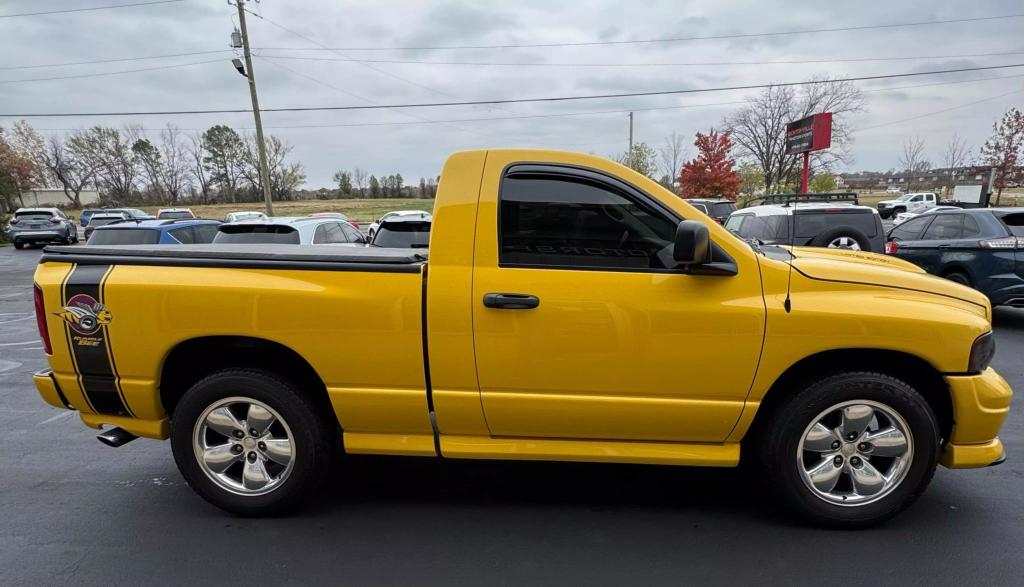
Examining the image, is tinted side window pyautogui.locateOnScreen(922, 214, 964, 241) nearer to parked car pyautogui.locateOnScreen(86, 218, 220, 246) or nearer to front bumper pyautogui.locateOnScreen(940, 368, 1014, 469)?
front bumper pyautogui.locateOnScreen(940, 368, 1014, 469)

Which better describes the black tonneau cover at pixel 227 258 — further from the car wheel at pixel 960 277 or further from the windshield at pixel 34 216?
the windshield at pixel 34 216

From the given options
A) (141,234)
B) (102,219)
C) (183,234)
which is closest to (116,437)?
(141,234)

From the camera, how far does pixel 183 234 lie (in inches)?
407

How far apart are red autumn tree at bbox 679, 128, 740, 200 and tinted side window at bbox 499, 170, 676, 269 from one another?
38.5 m

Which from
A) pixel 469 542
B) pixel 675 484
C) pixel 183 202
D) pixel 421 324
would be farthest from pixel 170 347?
pixel 183 202

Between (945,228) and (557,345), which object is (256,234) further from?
(945,228)

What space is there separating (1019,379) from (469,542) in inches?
227

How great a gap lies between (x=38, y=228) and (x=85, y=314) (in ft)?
88.2

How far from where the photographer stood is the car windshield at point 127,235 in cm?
946

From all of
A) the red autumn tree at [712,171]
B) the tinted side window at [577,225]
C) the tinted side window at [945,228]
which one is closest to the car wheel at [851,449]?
the tinted side window at [577,225]

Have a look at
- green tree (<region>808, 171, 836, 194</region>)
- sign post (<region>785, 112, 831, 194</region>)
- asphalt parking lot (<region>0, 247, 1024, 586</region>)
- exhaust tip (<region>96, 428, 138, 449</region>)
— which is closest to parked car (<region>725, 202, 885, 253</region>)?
asphalt parking lot (<region>0, 247, 1024, 586</region>)

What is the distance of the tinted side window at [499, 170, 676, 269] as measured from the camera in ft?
8.82

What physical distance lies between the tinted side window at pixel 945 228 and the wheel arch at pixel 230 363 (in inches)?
358

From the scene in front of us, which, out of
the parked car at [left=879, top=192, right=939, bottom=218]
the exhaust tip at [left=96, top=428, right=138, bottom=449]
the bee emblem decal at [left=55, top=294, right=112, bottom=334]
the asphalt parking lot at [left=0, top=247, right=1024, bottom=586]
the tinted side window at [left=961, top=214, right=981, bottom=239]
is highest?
the bee emblem decal at [left=55, top=294, right=112, bottom=334]
